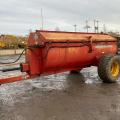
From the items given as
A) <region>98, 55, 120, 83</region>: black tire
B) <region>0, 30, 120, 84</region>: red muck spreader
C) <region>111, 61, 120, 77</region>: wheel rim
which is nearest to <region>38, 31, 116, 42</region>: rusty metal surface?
<region>0, 30, 120, 84</region>: red muck spreader

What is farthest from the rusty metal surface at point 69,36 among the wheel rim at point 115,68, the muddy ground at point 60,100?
the muddy ground at point 60,100

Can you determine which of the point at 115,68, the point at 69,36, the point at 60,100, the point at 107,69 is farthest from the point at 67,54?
the point at 115,68

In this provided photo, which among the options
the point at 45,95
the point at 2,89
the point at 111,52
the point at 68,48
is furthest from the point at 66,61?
the point at 111,52

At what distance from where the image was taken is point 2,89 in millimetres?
9305

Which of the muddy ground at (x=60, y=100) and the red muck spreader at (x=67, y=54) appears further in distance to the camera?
the red muck spreader at (x=67, y=54)

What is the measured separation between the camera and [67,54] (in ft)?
30.0

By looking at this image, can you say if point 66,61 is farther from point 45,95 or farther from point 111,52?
point 111,52

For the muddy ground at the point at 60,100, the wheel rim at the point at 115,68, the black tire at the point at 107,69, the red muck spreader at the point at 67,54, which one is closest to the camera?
the muddy ground at the point at 60,100

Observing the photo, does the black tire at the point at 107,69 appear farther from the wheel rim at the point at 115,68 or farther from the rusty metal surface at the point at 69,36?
the rusty metal surface at the point at 69,36

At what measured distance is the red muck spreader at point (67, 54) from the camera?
8406 millimetres

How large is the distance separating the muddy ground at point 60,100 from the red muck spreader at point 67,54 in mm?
557

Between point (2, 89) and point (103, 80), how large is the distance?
328 cm

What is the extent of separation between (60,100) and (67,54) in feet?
5.90

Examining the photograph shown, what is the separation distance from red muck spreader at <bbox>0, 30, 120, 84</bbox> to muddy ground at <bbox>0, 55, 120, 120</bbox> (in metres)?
0.56
